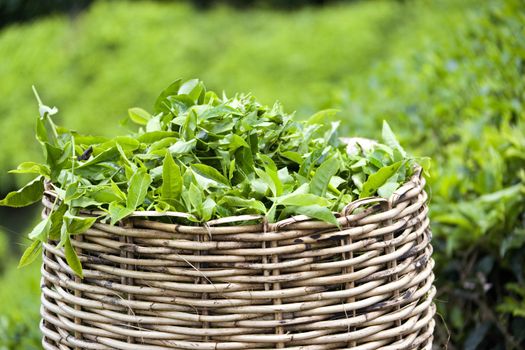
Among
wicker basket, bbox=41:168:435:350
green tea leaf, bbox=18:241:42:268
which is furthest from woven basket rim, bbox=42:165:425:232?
green tea leaf, bbox=18:241:42:268

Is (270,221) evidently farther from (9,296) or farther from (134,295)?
(9,296)

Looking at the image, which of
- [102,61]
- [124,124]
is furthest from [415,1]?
[124,124]

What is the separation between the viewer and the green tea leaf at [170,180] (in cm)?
106

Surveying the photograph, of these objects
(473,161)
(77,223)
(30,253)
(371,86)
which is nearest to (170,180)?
(77,223)

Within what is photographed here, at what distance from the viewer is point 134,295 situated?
105 centimetres

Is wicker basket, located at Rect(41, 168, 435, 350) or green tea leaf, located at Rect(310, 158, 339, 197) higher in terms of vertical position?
green tea leaf, located at Rect(310, 158, 339, 197)

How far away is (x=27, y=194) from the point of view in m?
1.18

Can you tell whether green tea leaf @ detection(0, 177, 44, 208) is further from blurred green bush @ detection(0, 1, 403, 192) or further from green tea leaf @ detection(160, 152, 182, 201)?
blurred green bush @ detection(0, 1, 403, 192)

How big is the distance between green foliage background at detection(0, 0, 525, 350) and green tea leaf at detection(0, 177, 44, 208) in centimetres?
75

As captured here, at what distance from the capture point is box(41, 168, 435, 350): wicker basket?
1.01m

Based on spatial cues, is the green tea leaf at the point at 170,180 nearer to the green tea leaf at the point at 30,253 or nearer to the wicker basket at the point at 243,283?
the wicker basket at the point at 243,283

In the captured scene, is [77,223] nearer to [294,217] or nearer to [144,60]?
[294,217]

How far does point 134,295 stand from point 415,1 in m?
6.66

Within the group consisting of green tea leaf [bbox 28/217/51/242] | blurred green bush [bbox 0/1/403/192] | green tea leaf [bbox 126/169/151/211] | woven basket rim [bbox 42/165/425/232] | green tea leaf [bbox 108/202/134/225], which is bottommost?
blurred green bush [bbox 0/1/403/192]
